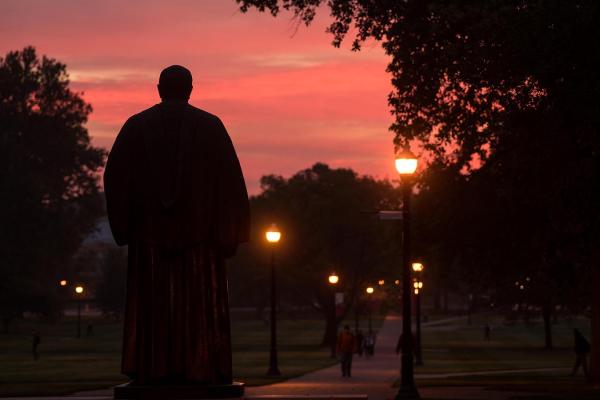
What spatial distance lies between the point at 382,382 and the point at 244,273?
80026mm

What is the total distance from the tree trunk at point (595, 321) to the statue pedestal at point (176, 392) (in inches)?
1199

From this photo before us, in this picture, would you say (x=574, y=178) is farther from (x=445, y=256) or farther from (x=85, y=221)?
(x=85, y=221)

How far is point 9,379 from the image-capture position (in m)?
43.0

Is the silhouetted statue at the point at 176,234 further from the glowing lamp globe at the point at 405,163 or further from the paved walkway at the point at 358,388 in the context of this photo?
the glowing lamp globe at the point at 405,163

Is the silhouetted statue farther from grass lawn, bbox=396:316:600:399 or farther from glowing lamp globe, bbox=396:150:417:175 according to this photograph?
grass lawn, bbox=396:316:600:399

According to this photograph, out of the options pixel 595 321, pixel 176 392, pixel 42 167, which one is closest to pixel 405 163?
pixel 595 321

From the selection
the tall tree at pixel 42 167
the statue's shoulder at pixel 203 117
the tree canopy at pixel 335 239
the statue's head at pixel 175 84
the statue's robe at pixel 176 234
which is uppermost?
the tall tree at pixel 42 167

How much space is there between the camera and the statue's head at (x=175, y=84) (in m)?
10.3

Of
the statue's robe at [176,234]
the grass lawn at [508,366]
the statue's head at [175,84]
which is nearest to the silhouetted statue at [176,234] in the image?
the statue's robe at [176,234]

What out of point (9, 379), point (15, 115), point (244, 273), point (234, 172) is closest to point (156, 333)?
point (234, 172)

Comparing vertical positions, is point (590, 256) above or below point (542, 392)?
above

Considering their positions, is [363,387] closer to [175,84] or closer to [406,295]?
[406,295]

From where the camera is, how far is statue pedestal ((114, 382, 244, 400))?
955cm

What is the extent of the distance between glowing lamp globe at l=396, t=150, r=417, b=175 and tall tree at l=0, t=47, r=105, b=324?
8696 cm
